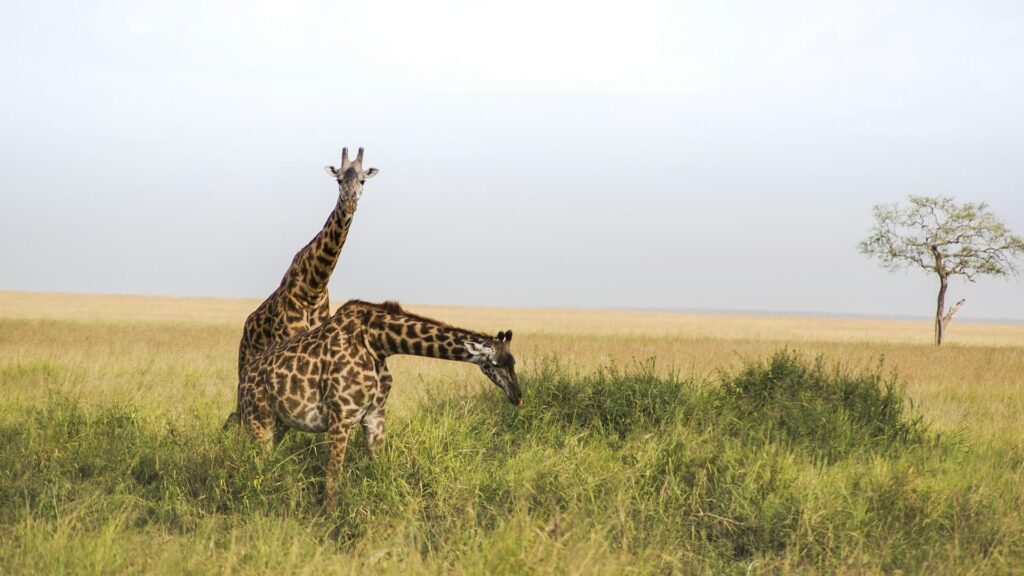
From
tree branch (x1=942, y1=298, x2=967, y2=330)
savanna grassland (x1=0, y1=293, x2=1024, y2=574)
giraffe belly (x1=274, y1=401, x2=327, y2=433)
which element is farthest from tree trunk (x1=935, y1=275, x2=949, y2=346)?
giraffe belly (x1=274, y1=401, x2=327, y2=433)

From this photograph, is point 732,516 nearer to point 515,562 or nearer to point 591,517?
point 591,517

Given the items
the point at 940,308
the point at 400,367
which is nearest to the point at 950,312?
the point at 940,308

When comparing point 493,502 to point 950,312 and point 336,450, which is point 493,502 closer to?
point 336,450

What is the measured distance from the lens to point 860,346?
106ft

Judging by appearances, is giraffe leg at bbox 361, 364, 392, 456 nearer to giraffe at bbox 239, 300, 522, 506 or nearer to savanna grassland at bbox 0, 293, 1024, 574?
giraffe at bbox 239, 300, 522, 506

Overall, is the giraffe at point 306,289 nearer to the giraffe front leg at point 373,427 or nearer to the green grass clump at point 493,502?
the green grass clump at point 493,502

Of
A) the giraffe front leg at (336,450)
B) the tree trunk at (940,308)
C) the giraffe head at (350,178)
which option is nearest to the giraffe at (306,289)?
the giraffe head at (350,178)

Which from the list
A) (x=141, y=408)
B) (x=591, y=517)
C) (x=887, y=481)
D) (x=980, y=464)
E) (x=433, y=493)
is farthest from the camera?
(x=141, y=408)

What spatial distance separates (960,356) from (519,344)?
46.6ft

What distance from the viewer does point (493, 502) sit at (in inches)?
266

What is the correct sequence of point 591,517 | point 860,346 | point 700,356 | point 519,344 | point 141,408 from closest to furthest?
1. point 591,517
2. point 141,408
3. point 700,356
4. point 519,344
5. point 860,346

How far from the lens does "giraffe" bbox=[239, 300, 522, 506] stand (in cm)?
682

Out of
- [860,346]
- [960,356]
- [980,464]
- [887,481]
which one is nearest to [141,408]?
[887,481]

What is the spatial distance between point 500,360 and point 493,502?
3.73 feet
